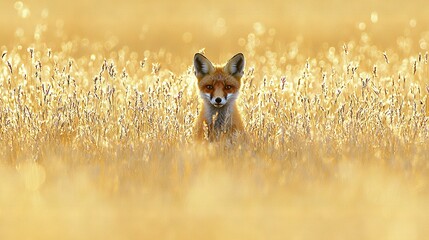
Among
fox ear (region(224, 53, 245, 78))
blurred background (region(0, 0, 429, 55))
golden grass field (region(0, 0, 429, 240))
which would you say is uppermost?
blurred background (region(0, 0, 429, 55))

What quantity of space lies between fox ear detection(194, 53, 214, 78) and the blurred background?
5.49m

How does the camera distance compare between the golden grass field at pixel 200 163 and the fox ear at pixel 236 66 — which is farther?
the fox ear at pixel 236 66

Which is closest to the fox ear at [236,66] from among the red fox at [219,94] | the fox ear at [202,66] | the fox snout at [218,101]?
the red fox at [219,94]

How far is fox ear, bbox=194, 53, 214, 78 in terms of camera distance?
995cm

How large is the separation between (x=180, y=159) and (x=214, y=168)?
399mm

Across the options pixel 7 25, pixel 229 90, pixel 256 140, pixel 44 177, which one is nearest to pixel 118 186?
pixel 44 177

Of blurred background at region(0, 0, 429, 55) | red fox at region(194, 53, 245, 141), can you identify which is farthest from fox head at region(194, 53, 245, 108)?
blurred background at region(0, 0, 429, 55)

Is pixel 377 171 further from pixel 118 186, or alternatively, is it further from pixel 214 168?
pixel 118 186

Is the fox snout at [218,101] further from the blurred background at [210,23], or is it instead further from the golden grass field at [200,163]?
the blurred background at [210,23]

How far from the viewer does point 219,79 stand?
985 centimetres

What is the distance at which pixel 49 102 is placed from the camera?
32.9 feet

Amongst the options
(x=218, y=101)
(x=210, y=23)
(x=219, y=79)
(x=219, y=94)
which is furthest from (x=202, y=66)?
(x=210, y=23)

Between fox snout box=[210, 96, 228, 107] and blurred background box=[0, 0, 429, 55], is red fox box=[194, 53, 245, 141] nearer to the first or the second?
fox snout box=[210, 96, 228, 107]

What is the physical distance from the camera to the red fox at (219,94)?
958 cm
